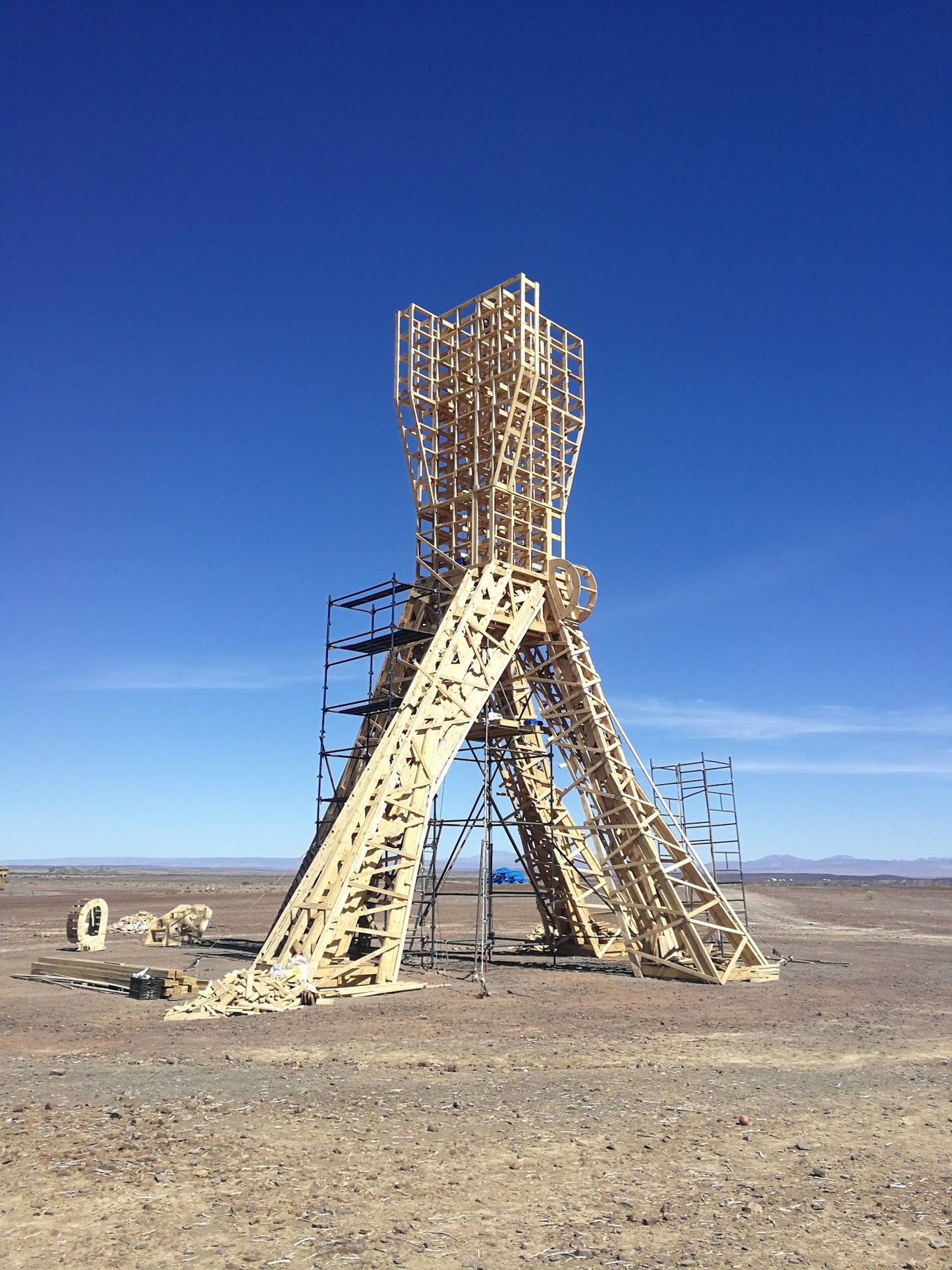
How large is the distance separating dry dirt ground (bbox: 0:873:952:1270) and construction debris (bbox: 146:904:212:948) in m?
9.65

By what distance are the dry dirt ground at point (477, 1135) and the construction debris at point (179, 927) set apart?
965cm

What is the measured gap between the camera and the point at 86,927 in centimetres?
2266

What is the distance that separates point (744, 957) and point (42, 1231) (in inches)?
657

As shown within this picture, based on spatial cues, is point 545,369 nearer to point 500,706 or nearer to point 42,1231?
point 500,706

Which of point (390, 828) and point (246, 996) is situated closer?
point (246, 996)

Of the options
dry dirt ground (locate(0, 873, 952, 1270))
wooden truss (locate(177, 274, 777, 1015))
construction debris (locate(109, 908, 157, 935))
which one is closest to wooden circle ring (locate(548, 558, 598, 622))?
wooden truss (locate(177, 274, 777, 1015))

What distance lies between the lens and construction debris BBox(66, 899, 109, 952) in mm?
21984

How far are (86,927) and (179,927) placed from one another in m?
3.12

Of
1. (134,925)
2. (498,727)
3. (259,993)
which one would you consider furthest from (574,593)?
(134,925)

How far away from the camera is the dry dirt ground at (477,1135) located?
5.75m

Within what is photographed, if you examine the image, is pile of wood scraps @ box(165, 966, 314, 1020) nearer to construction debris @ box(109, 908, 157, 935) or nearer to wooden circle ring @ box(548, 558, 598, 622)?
wooden circle ring @ box(548, 558, 598, 622)

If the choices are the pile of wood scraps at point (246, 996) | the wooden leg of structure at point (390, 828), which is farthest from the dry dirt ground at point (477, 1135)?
the wooden leg of structure at point (390, 828)

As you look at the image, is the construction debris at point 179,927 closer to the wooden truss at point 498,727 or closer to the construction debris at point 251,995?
the wooden truss at point 498,727

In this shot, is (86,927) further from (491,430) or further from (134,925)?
(491,430)
